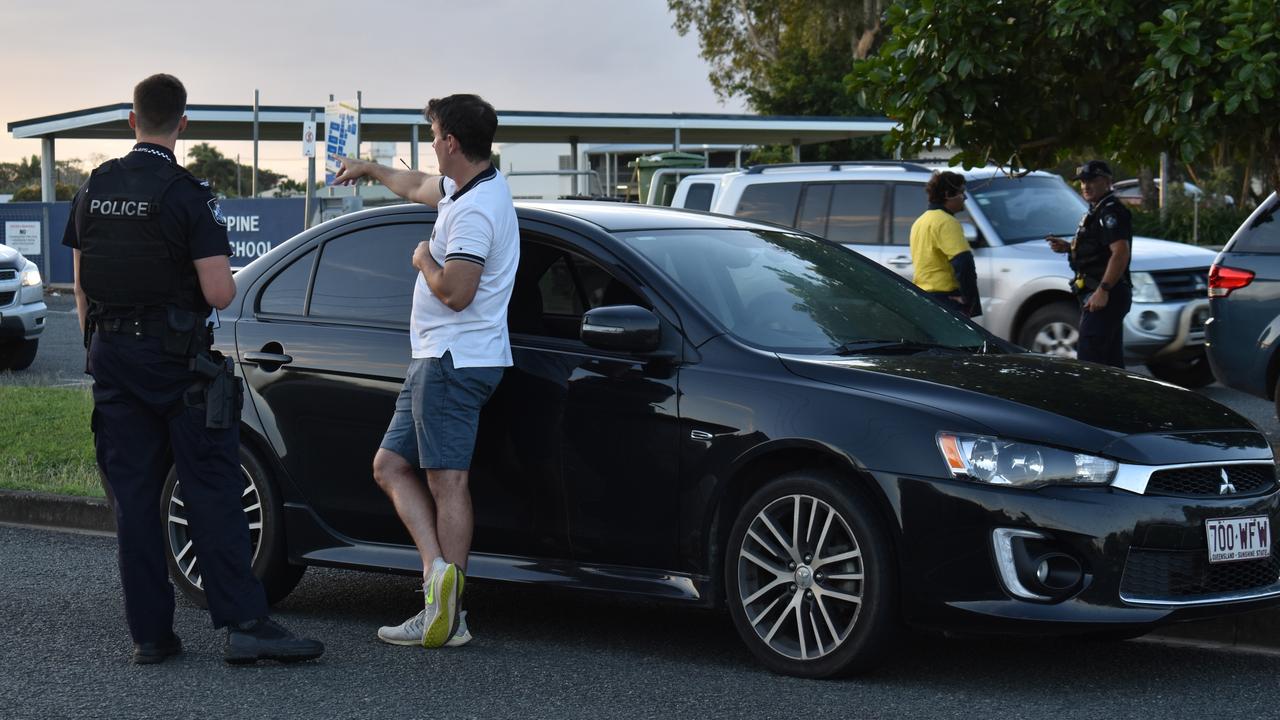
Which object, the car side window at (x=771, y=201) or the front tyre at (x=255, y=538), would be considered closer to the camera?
the front tyre at (x=255, y=538)

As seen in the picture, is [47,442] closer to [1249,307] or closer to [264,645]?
[264,645]

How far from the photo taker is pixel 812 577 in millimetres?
5340

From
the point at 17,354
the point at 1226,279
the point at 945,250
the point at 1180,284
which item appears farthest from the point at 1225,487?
the point at 17,354

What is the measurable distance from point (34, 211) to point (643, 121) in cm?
1366

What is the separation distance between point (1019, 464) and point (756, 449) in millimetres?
834

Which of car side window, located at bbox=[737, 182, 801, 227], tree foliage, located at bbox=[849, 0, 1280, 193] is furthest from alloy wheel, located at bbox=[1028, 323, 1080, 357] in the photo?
tree foliage, located at bbox=[849, 0, 1280, 193]

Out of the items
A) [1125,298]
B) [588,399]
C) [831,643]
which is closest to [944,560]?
[831,643]

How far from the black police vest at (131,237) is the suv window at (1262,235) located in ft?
23.6

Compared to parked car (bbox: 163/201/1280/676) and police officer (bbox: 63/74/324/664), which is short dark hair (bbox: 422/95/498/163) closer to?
parked car (bbox: 163/201/1280/676)

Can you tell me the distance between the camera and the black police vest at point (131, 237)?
5.61 meters

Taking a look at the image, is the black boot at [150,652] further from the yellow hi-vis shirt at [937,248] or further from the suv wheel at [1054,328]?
the suv wheel at [1054,328]

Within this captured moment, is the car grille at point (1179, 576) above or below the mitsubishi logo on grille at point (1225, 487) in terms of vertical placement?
below

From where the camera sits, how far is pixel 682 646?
6.09 meters

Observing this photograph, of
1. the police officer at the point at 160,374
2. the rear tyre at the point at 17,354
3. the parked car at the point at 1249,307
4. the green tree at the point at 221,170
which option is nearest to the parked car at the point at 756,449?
the police officer at the point at 160,374
